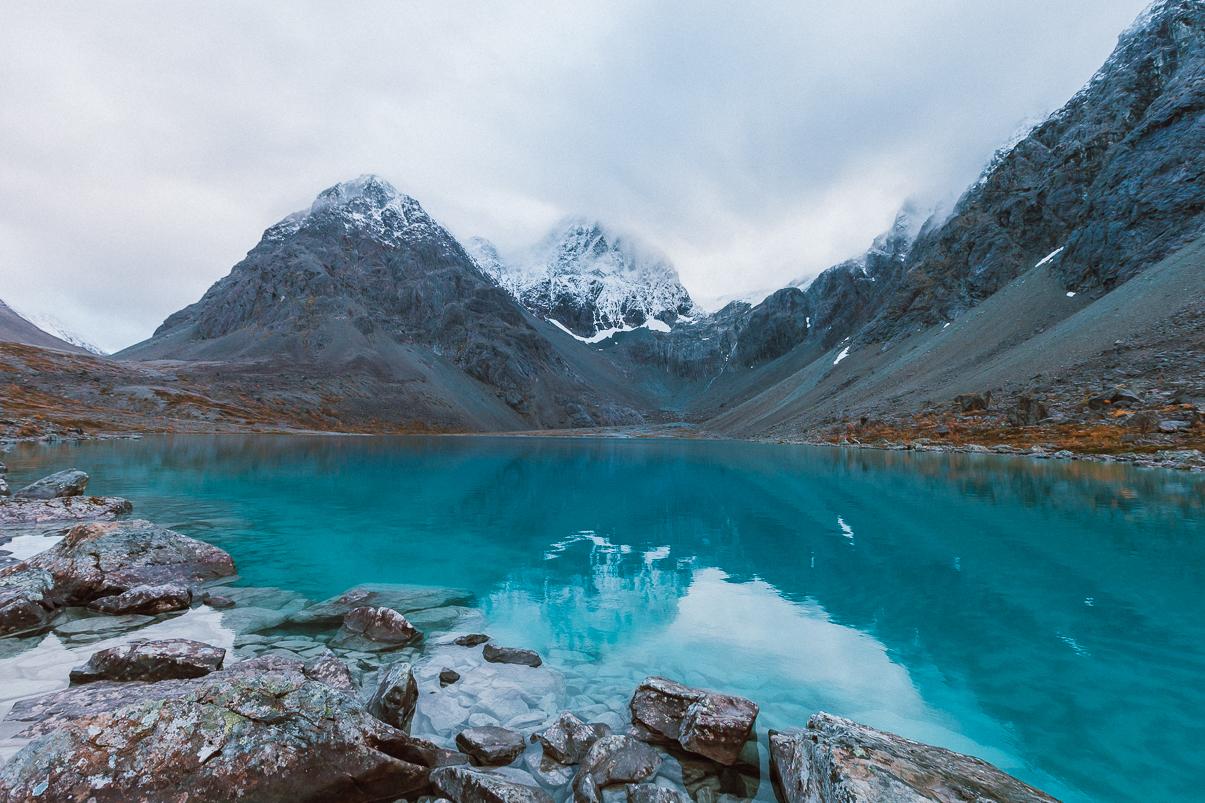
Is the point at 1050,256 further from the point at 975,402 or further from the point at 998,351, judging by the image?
the point at 975,402

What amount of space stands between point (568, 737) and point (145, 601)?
1121 cm

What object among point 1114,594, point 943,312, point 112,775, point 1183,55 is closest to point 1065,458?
point 1114,594

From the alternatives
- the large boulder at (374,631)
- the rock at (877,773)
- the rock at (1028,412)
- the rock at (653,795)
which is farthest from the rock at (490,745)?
the rock at (1028,412)

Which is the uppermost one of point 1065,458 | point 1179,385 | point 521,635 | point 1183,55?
point 1183,55

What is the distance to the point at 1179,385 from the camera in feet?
186

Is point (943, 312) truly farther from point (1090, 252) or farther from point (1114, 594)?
point (1114, 594)

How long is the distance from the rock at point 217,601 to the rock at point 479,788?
10171 mm

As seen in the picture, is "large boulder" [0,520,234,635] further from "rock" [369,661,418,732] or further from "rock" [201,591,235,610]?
"rock" [369,661,418,732]

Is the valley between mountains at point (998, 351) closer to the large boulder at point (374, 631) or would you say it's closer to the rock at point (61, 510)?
the large boulder at point (374, 631)

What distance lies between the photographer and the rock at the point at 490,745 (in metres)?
7.38

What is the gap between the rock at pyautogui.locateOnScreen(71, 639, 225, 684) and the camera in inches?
337

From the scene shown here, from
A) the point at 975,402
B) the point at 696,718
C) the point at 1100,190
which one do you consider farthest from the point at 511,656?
the point at 1100,190

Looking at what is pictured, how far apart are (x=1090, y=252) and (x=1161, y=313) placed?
3948 centimetres

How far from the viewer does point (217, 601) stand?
44.8 feet
